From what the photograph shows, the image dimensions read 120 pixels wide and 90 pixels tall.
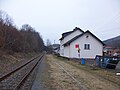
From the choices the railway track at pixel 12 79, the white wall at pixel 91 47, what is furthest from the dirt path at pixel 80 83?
the white wall at pixel 91 47

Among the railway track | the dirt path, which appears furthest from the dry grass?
the railway track

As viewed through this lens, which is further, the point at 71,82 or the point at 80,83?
the point at 71,82

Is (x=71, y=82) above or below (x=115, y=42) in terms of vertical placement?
below

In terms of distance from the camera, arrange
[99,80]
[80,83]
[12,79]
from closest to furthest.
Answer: [80,83] < [99,80] < [12,79]

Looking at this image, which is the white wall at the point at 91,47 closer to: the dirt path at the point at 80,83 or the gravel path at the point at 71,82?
the gravel path at the point at 71,82

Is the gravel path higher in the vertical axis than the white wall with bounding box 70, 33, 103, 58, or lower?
lower

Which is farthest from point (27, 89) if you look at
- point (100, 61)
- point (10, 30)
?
point (10, 30)

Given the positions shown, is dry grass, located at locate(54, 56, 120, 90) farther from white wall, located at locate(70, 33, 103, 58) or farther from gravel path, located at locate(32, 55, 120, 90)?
white wall, located at locate(70, 33, 103, 58)

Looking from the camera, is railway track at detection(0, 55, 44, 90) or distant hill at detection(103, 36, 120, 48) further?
distant hill at detection(103, 36, 120, 48)

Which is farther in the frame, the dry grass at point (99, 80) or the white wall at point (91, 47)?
the white wall at point (91, 47)

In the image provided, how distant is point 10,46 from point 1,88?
130ft

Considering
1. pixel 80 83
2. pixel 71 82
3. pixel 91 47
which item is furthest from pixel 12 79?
pixel 91 47

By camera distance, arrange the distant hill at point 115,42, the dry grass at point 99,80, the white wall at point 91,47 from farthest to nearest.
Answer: the distant hill at point 115,42 < the white wall at point 91,47 < the dry grass at point 99,80

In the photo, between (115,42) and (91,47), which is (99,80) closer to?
(91,47)
